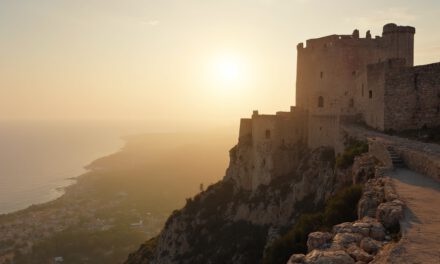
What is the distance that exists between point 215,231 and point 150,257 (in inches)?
556

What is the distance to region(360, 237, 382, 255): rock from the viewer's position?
7.98 meters

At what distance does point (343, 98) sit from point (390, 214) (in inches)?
963

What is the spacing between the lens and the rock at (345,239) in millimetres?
8256

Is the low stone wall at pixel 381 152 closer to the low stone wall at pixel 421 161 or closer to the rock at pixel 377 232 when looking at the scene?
the low stone wall at pixel 421 161

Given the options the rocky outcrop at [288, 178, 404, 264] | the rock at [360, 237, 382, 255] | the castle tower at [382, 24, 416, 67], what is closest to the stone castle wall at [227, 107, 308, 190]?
the castle tower at [382, 24, 416, 67]

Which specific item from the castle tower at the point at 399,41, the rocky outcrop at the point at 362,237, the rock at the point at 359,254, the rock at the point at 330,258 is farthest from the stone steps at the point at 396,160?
the castle tower at the point at 399,41

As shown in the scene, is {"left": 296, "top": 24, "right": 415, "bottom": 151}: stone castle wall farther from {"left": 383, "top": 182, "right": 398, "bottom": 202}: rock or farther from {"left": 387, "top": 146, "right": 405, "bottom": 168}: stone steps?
{"left": 383, "top": 182, "right": 398, "bottom": 202}: rock

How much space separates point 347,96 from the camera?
107 ft

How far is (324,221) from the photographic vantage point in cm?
1416

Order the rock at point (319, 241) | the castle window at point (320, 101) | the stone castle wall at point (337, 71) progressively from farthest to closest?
the castle window at point (320, 101), the stone castle wall at point (337, 71), the rock at point (319, 241)

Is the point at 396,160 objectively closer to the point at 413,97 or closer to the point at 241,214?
the point at 413,97

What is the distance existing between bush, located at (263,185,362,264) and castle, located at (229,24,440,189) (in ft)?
31.2

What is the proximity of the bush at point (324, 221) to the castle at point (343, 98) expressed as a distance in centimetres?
950

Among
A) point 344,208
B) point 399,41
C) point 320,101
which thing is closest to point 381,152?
point 344,208
